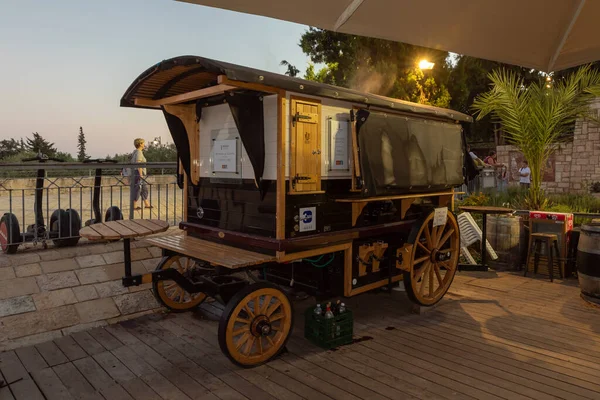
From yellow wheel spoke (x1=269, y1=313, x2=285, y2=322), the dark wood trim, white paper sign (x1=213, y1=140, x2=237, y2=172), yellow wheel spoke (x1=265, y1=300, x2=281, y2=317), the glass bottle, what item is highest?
white paper sign (x1=213, y1=140, x2=237, y2=172)

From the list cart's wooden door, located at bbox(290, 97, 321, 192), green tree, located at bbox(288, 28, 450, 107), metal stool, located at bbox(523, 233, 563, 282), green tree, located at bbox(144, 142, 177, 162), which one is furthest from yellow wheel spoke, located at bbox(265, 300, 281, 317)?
green tree, located at bbox(144, 142, 177, 162)

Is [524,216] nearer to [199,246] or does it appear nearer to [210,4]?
[199,246]

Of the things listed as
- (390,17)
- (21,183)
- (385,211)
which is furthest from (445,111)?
(21,183)

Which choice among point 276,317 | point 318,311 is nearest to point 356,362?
point 318,311

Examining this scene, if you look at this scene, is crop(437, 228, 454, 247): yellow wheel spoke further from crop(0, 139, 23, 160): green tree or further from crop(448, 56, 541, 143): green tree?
crop(0, 139, 23, 160): green tree

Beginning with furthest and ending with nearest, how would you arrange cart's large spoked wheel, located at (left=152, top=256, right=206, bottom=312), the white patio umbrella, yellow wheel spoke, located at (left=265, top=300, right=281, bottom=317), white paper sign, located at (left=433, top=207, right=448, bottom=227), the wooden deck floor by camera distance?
1. white paper sign, located at (left=433, top=207, right=448, bottom=227)
2. cart's large spoked wheel, located at (left=152, top=256, right=206, bottom=312)
3. yellow wheel spoke, located at (left=265, top=300, right=281, bottom=317)
4. the wooden deck floor
5. the white patio umbrella

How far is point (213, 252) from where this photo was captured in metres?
4.14

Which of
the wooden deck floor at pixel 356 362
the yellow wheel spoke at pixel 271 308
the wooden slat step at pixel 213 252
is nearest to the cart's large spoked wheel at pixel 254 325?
the yellow wheel spoke at pixel 271 308

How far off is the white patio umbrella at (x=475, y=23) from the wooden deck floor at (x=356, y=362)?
101 inches

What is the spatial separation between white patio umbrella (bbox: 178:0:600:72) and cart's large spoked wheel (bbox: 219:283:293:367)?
7.58 ft

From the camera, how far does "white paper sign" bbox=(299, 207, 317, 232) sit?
4.17 m

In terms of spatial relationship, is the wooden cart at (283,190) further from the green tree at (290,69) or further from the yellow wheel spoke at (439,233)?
the green tree at (290,69)

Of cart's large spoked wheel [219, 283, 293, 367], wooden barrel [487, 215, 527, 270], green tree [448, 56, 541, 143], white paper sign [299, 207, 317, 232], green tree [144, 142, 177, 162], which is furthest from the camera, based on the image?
green tree [144, 142, 177, 162]

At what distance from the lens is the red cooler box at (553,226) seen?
7.19 meters
